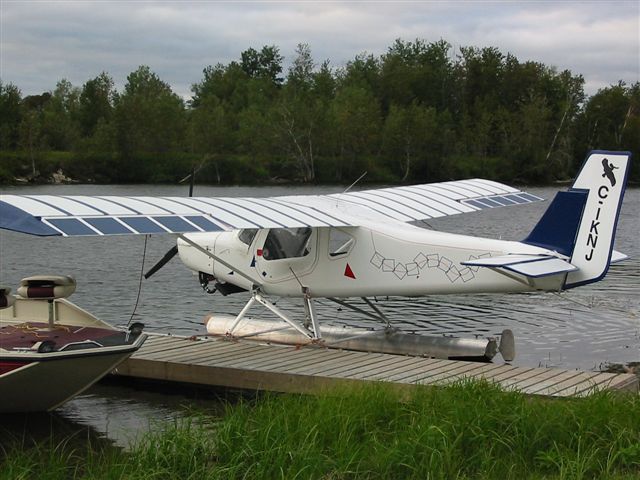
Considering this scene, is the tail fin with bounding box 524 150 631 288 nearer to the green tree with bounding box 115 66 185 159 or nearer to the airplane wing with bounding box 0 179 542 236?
the airplane wing with bounding box 0 179 542 236

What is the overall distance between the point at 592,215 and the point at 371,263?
2.35 metres

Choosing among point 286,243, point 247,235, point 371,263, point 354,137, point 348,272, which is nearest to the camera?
point 371,263

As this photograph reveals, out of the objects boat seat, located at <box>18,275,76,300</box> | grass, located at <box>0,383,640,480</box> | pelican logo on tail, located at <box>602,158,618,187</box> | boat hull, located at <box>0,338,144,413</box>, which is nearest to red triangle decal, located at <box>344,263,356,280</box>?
boat hull, located at <box>0,338,144,413</box>

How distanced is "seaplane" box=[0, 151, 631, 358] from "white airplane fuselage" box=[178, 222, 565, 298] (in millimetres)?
11

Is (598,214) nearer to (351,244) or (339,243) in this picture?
(351,244)

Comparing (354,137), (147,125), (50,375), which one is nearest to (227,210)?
(50,375)

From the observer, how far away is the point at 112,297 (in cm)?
1756

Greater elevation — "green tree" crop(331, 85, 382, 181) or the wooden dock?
"green tree" crop(331, 85, 382, 181)

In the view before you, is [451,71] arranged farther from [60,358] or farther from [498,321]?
[60,358]

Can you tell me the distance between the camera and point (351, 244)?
1043cm

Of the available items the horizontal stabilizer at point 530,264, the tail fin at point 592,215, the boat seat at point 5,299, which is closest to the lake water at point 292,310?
the boat seat at point 5,299

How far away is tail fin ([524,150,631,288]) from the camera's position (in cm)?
955

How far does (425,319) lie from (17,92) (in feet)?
219

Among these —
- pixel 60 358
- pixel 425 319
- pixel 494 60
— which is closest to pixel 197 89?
pixel 494 60
